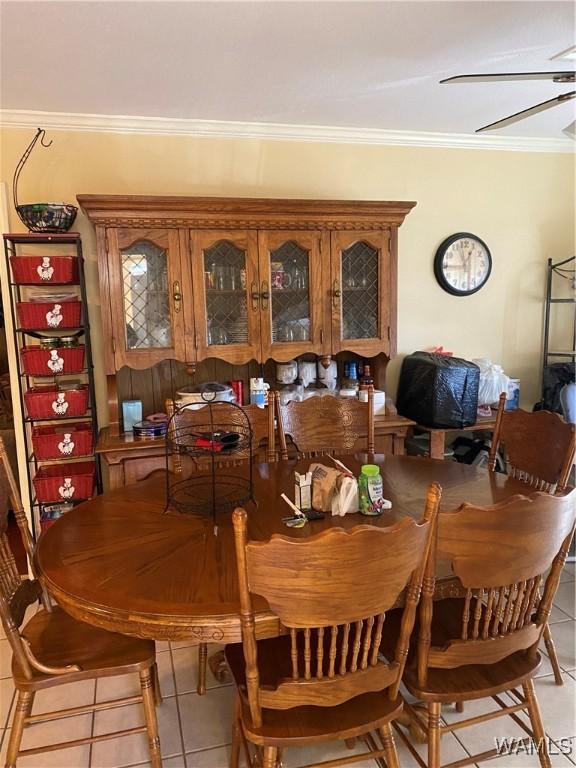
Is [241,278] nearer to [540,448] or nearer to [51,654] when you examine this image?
[540,448]

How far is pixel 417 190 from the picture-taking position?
3.50 m

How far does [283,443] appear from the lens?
248cm

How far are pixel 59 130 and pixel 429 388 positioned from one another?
247 cm

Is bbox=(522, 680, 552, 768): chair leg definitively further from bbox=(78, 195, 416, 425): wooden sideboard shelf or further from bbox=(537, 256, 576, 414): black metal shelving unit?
bbox=(537, 256, 576, 414): black metal shelving unit

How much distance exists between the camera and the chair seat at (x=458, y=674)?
4.80 feet

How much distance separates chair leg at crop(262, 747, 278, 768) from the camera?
1326 millimetres

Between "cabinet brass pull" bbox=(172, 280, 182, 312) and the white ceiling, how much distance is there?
2.99ft

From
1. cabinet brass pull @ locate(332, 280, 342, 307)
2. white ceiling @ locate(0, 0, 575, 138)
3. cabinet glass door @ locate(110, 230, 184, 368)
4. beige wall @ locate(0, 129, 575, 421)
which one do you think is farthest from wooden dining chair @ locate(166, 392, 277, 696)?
white ceiling @ locate(0, 0, 575, 138)

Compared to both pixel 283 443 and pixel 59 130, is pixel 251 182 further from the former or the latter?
pixel 283 443

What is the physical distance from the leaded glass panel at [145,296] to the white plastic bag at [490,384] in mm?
1954

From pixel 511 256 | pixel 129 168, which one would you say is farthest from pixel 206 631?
pixel 511 256

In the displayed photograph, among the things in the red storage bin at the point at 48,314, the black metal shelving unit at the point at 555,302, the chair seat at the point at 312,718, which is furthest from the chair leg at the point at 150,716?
the black metal shelving unit at the point at 555,302

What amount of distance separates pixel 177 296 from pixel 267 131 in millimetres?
1154

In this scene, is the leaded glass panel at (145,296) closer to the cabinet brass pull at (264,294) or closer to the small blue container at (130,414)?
the small blue container at (130,414)
